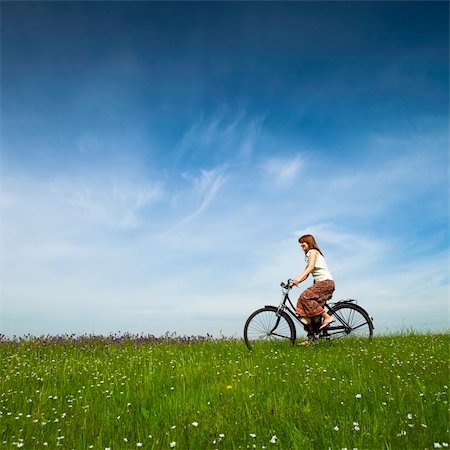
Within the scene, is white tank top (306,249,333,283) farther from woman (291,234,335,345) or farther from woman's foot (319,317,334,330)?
woman's foot (319,317,334,330)

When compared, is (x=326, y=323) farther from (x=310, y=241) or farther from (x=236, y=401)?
(x=236, y=401)

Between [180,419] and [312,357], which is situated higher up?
[312,357]

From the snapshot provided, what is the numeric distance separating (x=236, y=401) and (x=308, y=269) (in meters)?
6.23

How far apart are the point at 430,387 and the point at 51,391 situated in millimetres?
6600

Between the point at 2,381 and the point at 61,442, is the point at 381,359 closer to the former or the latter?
the point at 61,442

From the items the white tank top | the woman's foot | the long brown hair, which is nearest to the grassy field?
the woman's foot

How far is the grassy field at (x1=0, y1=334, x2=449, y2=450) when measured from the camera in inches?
214

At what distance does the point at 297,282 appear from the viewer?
12555 mm

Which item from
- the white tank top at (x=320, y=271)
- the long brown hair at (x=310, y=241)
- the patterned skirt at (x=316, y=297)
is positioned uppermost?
the long brown hair at (x=310, y=241)

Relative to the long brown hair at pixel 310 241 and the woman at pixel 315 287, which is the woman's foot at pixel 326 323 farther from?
the long brown hair at pixel 310 241

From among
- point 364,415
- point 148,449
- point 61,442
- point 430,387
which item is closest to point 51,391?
point 61,442

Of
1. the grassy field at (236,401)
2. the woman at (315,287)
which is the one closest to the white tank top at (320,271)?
the woman at (315,287)

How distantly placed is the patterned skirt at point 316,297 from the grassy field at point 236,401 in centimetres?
131

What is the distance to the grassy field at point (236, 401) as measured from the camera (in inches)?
214
